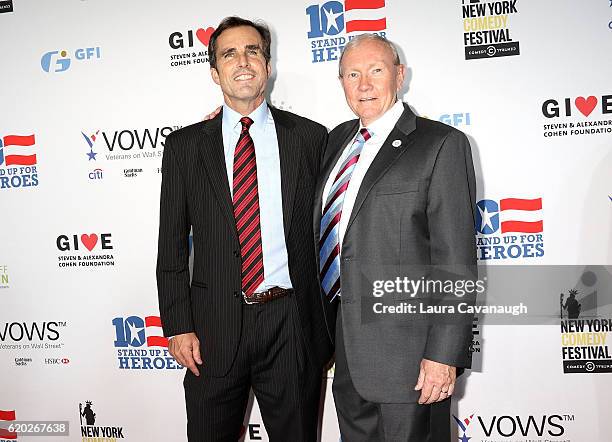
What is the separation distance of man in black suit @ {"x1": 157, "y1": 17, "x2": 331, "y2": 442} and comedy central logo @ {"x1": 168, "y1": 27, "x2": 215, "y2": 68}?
2.61ft

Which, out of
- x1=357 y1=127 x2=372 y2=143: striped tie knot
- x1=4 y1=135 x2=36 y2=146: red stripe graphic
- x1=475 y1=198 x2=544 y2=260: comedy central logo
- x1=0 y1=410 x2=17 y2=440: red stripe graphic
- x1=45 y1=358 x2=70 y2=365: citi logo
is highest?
x1=4 y1=135 x2=36 y2=146: red stripe graphic

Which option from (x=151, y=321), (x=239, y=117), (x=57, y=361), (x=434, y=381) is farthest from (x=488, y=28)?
(x=57, y=361)

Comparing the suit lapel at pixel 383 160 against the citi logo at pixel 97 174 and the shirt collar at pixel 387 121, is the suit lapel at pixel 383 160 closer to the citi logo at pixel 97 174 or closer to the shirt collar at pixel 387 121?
the shirt collar at pixel 387 121

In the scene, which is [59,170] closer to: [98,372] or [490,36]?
[98,372]

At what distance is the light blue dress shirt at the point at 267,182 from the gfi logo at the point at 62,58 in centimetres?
132

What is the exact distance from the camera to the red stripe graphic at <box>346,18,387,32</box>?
285cm

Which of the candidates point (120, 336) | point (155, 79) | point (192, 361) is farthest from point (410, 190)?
point (120, 336)

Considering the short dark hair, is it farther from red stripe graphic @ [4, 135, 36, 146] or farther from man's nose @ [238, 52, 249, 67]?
red stripe graphic @ [4, 135, 36, 146]

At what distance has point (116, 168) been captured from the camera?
10.2 feet

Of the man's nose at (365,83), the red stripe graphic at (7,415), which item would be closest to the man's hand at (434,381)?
the man's nose at (365,83)

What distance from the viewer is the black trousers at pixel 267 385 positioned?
206cm

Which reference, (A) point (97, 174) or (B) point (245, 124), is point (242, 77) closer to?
(B) point (245, 124)

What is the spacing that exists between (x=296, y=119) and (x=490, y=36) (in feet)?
3.88

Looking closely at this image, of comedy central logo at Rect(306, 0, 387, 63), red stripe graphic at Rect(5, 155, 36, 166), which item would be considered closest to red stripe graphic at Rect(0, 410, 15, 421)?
red stripe graphic at Rect(5, 155, 36, 166)
